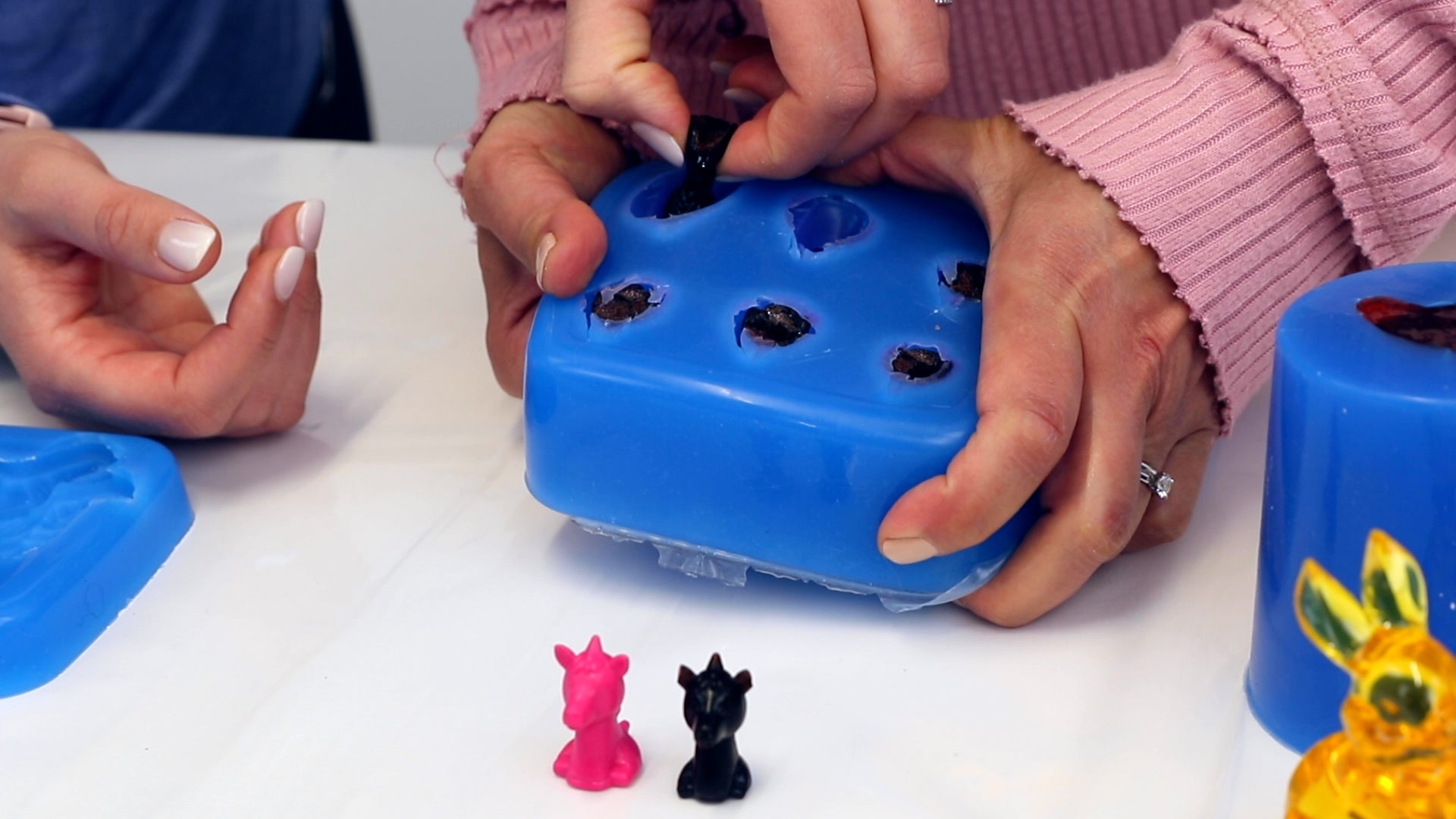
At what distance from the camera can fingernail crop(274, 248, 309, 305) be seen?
669mm

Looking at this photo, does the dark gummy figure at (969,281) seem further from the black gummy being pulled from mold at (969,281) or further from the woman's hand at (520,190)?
the woman's hand at (520,190)

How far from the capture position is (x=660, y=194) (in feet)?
2.15

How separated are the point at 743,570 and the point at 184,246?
0.95ft

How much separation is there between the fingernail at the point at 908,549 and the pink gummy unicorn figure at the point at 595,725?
0.11 metres

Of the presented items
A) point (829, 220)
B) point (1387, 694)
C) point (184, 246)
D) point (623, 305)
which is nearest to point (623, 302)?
point (623, 305)

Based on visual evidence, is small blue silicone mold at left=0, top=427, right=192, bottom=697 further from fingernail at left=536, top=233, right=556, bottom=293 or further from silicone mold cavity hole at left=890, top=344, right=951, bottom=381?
silicone mold cavity hole at left=890, top=344, right=951, bottom=381

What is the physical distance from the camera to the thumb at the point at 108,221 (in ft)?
2.14

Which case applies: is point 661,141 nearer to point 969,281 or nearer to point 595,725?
point 969,281

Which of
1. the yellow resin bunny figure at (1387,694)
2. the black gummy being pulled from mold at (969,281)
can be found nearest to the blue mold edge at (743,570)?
the black gummy being pulled from mold at (969,281)

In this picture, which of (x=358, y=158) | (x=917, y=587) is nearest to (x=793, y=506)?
(x=917, y=587)

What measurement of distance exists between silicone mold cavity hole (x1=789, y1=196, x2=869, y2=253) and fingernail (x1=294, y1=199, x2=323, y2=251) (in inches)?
8.9

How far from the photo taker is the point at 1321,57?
57cm

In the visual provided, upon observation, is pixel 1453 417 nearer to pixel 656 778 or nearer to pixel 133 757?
pixel 656 778

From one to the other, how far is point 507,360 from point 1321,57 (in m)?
0.37
